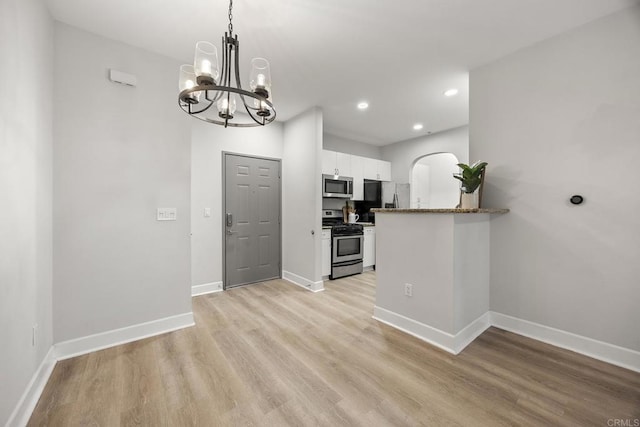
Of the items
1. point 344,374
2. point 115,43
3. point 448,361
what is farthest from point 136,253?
point 448,361

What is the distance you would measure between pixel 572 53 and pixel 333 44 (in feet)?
6.81

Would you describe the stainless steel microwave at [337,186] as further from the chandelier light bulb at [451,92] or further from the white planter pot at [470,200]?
the white planter pot at [470,200]

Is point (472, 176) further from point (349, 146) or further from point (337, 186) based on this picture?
point (349, 146)

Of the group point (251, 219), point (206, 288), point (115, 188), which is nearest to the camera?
point (115, 188)

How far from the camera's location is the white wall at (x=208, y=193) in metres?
3.64

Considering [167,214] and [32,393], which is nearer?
[32,393]

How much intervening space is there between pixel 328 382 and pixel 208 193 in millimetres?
3001

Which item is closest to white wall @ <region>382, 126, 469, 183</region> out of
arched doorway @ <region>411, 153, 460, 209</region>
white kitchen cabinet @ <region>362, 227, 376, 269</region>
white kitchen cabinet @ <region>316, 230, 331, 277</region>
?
arched doorway @ <region>411, 153, 460, 209</region>

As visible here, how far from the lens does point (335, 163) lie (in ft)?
15.5

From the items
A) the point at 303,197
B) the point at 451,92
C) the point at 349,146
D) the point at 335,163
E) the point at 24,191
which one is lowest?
the point at 24,191

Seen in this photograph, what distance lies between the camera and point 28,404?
1.51 metres

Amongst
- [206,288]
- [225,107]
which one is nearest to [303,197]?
[206,288]

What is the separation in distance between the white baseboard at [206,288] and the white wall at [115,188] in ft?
3.44

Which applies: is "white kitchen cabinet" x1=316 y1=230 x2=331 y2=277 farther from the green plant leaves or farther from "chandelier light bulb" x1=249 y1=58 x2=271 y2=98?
"chandelier light bulb" x1=249 y1=58 x2=271 y2=98
